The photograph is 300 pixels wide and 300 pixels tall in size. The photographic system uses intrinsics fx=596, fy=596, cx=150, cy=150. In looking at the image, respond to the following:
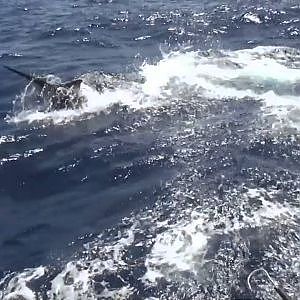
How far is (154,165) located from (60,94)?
713cm

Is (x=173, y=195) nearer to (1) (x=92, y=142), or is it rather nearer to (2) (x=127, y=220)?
(2) (x=127, y=220)

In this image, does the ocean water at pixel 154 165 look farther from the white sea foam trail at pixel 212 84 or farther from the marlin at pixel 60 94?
the marlin at pixel 60 94

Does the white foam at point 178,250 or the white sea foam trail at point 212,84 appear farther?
the white sea foam trail at point 212,84

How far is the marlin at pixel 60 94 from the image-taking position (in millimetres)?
27453

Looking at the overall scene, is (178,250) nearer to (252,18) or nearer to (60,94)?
(60,94)

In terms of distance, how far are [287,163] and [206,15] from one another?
64.2 ft

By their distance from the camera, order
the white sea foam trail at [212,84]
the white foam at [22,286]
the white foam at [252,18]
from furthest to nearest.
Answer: the white foam at [252,18], the white sea foam trail at [212,84], the white foam at [22,286]

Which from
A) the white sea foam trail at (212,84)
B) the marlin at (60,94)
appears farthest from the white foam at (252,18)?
the marlin at (60,94)

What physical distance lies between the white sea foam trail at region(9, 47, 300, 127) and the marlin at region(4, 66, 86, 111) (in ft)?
1.22

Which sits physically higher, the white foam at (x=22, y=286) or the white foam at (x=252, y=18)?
the white foam at (x=252, y=18)

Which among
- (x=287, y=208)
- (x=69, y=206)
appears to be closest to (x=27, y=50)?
(x=69, y=206)

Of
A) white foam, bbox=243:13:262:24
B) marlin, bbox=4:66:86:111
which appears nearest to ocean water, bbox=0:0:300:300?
white foam, bbox=243:13:262:24

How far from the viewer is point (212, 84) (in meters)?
29.2

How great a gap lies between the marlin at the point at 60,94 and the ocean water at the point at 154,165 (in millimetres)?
506
